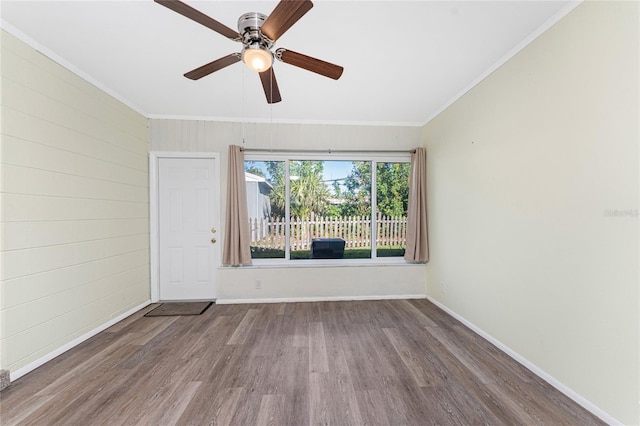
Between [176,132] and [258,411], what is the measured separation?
3.50 meters

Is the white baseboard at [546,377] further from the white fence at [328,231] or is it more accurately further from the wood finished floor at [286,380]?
the white fence at [328,231]

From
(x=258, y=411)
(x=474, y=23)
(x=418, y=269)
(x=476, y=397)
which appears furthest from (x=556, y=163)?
(x=258, y=411)

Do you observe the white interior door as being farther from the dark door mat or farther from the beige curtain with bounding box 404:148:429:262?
the beige curtain with bounding box 404:148:429:262

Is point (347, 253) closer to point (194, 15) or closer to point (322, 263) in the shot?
point (322, 263)

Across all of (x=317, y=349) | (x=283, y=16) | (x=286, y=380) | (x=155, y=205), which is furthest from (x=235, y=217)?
(x=283, y=16)

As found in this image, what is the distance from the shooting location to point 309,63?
1642 millimetres

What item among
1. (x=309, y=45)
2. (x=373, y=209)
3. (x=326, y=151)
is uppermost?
(x=309, y=45)

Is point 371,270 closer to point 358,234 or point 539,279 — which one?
point 358,234

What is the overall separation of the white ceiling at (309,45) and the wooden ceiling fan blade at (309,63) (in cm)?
38

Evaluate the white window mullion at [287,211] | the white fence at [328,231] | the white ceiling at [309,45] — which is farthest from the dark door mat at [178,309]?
the white ceiling at [309,45]

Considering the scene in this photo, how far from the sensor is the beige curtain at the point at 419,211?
354 centimetres

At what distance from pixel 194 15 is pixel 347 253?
3.21m

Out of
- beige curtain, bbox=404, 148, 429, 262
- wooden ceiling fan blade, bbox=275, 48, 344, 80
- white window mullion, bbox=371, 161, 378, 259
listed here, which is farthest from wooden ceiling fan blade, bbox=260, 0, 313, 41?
beige curtain, bbox=404, 148, 429, 262

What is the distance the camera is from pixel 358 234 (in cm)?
381
